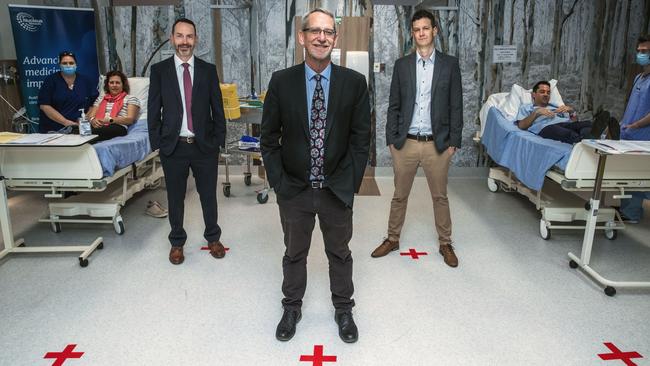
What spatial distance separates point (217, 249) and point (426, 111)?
1.65m

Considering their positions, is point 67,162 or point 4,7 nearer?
point 67,162

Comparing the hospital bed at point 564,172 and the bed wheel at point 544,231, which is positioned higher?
the hospital bed at point 564,172

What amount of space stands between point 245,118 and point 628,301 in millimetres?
Answer: 3306

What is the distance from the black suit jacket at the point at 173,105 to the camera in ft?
10.0

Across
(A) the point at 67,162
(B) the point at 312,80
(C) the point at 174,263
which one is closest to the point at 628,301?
(B) the point at 312,80

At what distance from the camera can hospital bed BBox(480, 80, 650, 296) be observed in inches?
120

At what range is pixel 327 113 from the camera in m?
2.13

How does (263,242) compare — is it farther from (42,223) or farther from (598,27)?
(598,27)

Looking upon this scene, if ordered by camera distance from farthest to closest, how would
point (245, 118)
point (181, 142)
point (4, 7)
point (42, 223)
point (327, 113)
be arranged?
point (4, 7) → point (245, 118) → point (42, 223) → point (181, 142) → point (327, 113)

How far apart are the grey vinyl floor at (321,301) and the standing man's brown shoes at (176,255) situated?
54 millimetres

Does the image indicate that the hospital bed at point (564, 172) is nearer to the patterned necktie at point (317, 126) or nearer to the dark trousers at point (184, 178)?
the patterned necktie at point (317, 126)

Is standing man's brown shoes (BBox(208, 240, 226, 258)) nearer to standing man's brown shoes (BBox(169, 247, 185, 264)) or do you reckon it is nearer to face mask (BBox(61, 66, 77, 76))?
standing man's brown shoes (BBox(169, 247, 185, 264))

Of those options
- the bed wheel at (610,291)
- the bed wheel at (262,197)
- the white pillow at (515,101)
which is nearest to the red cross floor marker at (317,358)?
the bed wheel at (610,291)

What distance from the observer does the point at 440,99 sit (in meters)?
3.06
